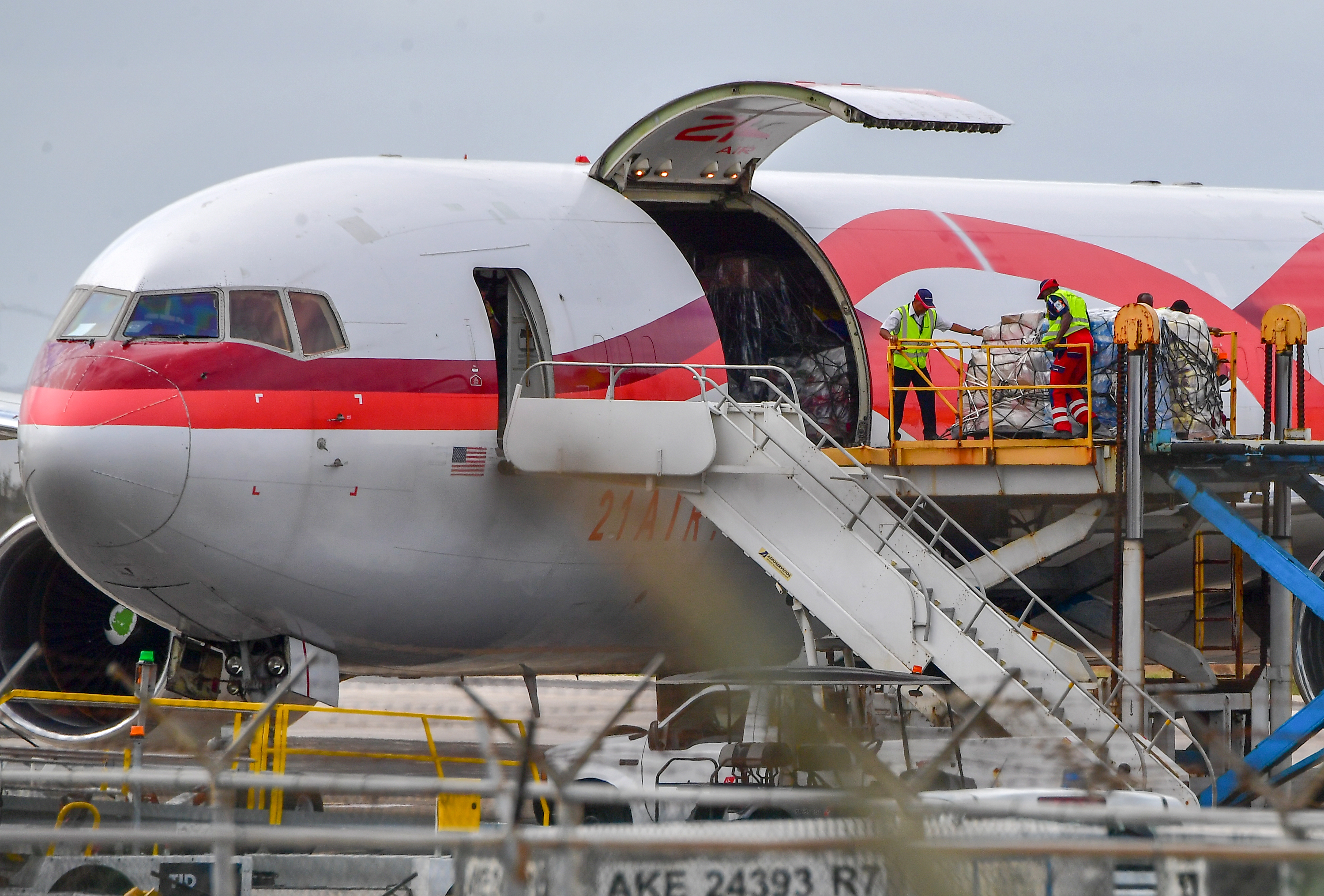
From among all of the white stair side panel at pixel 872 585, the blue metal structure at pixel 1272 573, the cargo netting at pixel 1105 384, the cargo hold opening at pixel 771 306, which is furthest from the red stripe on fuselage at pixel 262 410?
the blue metal structure at pixel 1272 573

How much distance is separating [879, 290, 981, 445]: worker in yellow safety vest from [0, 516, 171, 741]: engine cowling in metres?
6.85

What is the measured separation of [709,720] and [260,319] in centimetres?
427

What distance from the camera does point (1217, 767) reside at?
43.5 feet

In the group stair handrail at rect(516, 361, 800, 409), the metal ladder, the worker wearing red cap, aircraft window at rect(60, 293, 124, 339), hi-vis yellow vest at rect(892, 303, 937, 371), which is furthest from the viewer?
the metal ladder

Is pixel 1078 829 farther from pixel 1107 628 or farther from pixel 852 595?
pixel 1107 628

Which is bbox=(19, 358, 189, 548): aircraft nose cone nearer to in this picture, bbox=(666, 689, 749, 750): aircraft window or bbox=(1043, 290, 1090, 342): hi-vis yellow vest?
bbox=(666, 689, 749, 750): aircraft window

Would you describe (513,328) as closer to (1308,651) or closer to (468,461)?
(468,461)

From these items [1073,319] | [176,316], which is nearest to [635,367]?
[176,316]

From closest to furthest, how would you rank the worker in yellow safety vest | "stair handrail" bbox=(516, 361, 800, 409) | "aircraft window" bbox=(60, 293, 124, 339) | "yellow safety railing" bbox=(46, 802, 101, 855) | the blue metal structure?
"yellow safety railing" bbox=(46, 802, 101, 855) → "aircraft window" bbox=(60, 293, 124, 339) → "stair handrail" bbox=(516, 361, 800, 409) → the blue metal structure → the worker in yellow safety vest

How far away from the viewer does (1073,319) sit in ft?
41.4

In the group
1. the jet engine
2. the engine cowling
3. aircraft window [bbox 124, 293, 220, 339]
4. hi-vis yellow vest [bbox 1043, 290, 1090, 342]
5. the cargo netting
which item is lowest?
the jet engine

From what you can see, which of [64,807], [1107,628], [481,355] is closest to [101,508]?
[64,807]

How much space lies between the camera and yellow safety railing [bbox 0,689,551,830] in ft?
35.6

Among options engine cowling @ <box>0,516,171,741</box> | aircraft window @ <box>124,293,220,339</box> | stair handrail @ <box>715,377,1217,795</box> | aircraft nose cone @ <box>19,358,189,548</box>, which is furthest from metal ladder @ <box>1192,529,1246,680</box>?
engine cowling @ <box>0,516,171,741</box>
